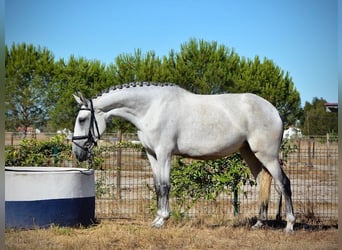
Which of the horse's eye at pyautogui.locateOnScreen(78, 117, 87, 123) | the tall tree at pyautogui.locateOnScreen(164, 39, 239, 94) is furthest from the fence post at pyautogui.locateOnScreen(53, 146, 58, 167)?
the tall tree at pyautogui.locateOnScreen(164, 39, 239, 94)

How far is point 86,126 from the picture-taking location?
7027 millimetres

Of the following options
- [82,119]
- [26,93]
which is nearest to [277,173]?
[82,119]

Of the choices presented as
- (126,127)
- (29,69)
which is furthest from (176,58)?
(29,69)

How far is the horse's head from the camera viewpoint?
699cm

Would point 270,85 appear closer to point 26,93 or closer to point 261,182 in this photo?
point 26,93

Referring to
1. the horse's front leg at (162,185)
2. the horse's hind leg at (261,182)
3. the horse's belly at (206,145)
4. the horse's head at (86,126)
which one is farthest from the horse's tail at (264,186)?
the horse's head at (86,126)

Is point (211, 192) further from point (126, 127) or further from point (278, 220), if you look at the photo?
point (126, 127)

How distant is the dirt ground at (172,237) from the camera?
5789mm

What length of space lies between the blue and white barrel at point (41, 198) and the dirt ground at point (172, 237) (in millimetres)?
201

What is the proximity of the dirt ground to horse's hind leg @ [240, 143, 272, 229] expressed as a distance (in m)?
0.20

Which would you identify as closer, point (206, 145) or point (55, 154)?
point (206, 145)

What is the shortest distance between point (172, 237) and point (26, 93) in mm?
17169

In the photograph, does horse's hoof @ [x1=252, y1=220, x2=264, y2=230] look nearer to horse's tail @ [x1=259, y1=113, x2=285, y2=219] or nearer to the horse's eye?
horse's tail @ [x1=259, y1=113, x2=285, y2=219]

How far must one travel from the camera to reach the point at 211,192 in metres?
8.38
